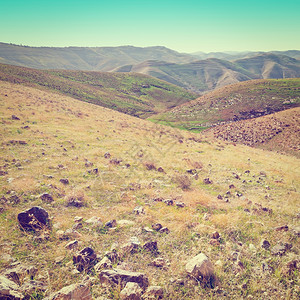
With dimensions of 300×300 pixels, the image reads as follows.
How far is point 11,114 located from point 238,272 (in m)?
21.3

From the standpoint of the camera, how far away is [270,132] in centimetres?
3394

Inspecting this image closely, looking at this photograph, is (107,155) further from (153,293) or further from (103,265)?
(153,293)

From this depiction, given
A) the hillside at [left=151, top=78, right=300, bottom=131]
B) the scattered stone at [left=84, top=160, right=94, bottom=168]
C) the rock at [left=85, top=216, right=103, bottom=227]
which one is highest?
the hillside at [left=151, top=78, right=300, bottom=131]

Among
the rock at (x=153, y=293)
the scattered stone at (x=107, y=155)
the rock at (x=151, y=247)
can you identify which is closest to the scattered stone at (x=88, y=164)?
the scattered stone at (x=107, y=155)

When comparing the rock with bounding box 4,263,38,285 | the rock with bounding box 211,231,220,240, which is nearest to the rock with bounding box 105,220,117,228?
the rock with bounding box 4,263,38,285

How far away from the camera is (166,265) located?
4.14 m

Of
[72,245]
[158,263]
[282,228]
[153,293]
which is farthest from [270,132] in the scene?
[72,245]

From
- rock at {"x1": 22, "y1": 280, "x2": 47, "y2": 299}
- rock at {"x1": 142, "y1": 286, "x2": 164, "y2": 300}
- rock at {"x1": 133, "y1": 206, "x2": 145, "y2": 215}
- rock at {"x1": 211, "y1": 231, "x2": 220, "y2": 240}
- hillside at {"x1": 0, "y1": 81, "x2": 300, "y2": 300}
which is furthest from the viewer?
rock at {"x1": 133, "y1": 206, "x2": 145, "y2": 215}

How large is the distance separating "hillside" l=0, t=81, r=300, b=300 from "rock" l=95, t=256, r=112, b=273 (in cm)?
2

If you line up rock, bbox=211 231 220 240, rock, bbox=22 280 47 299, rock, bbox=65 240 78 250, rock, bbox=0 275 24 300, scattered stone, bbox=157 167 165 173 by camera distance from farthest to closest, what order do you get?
scattered stone, bbox=157 167 165 173 < rock, bbox=211 231 220 240 < rock, bbox=65 240 78 250 < rock, bbox=22 280 47 299 < rock, bbox=0 275 24 300

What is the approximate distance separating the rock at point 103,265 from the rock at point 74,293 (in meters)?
0.57

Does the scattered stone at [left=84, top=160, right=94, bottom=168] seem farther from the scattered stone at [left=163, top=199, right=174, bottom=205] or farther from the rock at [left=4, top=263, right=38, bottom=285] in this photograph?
the rock at [left=4, top=263, right=38, bottom=285]

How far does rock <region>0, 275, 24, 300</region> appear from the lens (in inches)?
113

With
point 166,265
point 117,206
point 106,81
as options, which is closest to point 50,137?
point 117,206
